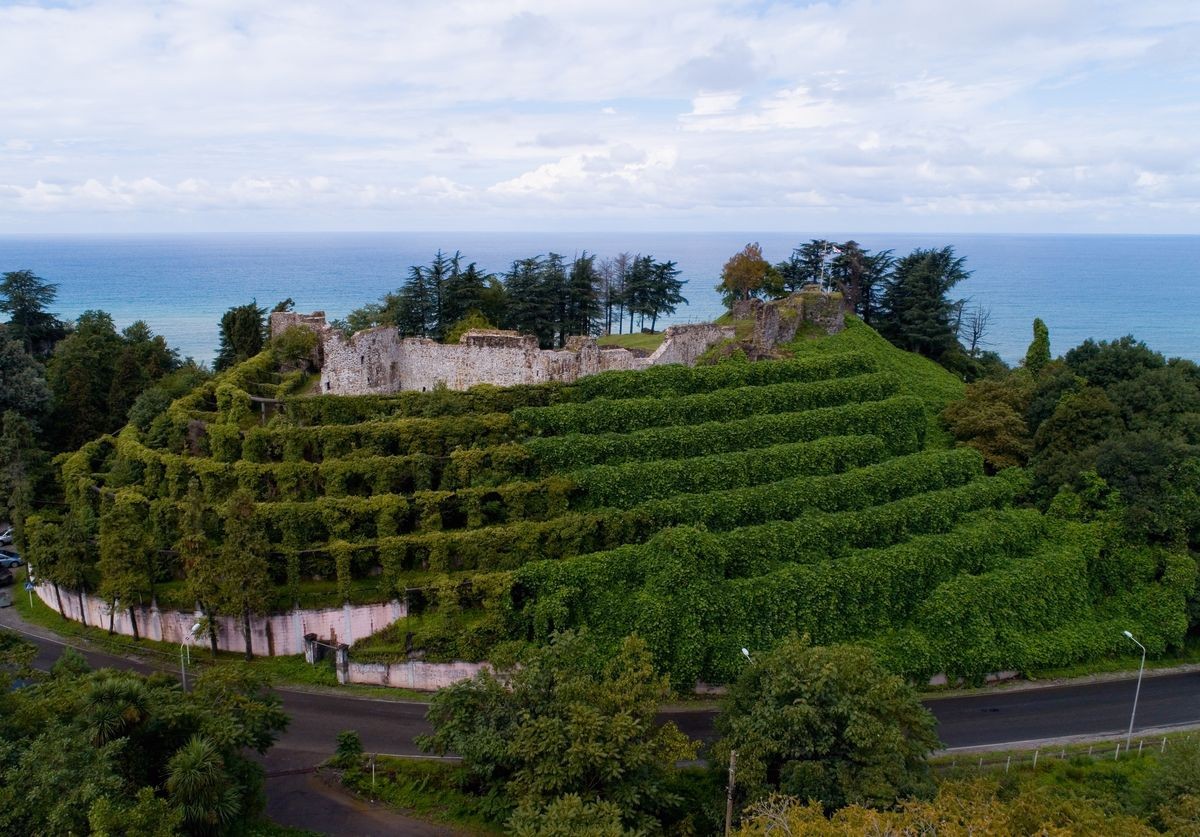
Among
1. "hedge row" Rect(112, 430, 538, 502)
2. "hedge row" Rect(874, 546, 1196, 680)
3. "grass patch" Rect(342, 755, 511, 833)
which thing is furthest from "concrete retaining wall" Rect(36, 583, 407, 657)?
"hedge row" Rect(874, 546, 1196, 680)

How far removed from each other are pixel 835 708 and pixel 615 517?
12505 mm

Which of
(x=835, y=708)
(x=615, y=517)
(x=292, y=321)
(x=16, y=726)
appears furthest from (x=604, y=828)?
(x=292, y=321)

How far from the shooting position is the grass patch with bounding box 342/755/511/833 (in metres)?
20.0

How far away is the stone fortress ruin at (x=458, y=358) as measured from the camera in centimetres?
3875

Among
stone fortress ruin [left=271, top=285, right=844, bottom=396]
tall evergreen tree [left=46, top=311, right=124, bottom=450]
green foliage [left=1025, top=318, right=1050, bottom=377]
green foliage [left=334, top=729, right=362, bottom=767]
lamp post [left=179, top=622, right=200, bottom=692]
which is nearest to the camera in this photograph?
green foliage [left=334, top=729, right=362, bottom=767]

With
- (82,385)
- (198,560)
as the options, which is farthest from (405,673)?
(82,385)

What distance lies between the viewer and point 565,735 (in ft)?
59.5

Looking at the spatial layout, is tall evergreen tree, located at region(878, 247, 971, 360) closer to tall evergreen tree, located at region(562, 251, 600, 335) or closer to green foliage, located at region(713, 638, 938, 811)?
tall evergreen tree, located at region(562, 251, 600, 335)

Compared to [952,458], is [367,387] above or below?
above

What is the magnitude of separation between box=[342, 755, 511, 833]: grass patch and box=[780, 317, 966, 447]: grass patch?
3034 cm

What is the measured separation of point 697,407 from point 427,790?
2031cm

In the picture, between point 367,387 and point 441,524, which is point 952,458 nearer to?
point 441,524

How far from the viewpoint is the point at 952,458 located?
117ft

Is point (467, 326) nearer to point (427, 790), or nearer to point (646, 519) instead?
point (646, 519)
